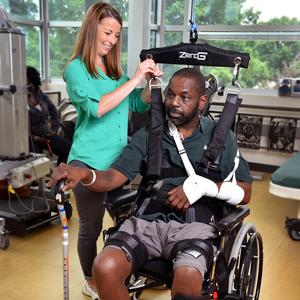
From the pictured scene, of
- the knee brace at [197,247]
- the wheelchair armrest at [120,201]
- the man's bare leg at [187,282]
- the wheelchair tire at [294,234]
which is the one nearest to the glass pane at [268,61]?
the wheelchair tire at [294,234]

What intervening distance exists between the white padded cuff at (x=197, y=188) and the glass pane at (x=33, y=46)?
434 cm

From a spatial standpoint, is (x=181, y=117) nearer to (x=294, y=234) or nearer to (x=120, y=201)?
(x=120, y=201)

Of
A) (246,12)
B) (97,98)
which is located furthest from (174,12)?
(97,98)

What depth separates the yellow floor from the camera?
88.5 inches

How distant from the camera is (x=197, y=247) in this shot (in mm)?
1495

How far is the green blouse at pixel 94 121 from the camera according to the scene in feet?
5.64

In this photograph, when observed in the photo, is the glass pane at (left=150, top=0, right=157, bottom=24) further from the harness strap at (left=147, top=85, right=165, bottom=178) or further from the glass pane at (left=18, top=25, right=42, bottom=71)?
the harness strap at (left=147, top=85, right=165, bottom=178)

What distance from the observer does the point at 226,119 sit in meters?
1.72

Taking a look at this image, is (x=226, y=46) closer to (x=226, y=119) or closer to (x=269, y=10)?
(x=269, y=10)

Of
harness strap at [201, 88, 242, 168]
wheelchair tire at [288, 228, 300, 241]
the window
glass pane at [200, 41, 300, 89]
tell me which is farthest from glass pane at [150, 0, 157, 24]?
harness strap at [201, 88, 242, 168]

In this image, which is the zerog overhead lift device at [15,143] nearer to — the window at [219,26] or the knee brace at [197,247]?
the knee brace at [197,247]

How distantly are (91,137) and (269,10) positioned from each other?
3631mm

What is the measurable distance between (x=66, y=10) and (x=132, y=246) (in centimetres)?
463

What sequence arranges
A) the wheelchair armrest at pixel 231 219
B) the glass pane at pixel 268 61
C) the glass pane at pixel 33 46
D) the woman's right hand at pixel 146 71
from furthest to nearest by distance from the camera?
the glass pane at pixel 33 46 < the glass pane at pixel 268 61 < the woman's right hand at pixel 146 71 < the wheelchair armrest at pixel 231 219
